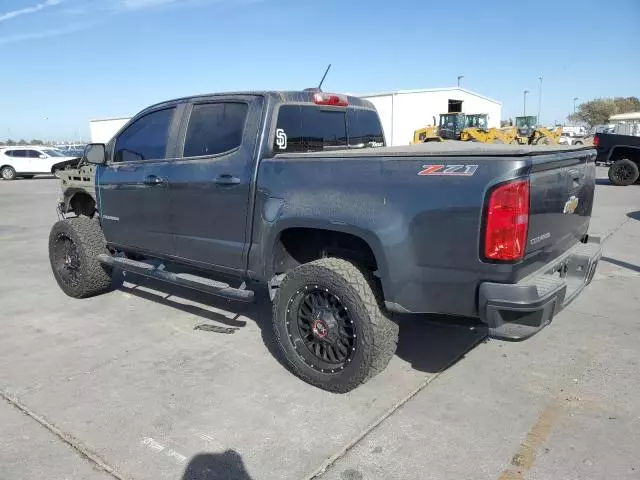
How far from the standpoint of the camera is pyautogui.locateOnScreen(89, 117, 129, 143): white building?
161 feet

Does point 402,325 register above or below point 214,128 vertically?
below

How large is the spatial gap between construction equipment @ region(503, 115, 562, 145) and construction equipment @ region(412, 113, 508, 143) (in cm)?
83

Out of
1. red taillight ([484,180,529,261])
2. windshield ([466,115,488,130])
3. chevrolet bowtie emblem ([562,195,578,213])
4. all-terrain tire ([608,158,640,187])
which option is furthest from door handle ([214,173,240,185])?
windshield ([466,115,488,130])

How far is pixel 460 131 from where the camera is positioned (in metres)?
31.0

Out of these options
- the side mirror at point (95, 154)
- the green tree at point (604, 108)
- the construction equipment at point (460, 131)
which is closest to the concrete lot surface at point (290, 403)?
the side mirror at point (95, 154)

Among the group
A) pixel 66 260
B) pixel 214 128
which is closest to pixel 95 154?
pixel 66 260

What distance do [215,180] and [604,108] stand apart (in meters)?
89.7

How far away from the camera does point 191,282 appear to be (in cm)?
→ 414

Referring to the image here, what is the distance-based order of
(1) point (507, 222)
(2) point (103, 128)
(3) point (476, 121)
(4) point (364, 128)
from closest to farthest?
(1) point (507, 222) → (4) point (364, 128) → (3) point (476, 121) → (2) point (103, 128)

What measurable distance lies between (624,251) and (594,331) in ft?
11.7

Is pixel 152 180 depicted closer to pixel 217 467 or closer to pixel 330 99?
pixel 330 99

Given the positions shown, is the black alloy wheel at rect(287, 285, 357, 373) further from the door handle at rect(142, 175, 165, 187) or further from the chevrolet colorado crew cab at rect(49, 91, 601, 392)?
the door handle at rect(142, 175, 165, 187)

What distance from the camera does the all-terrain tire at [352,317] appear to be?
3.09 metres

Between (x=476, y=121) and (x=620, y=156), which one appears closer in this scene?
(x=620, y=156)
